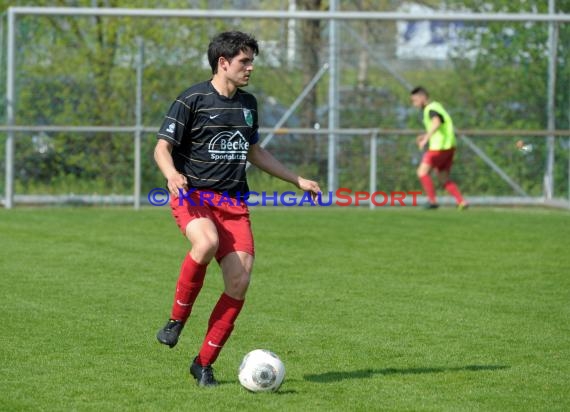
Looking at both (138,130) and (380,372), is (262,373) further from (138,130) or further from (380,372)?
(138,130)

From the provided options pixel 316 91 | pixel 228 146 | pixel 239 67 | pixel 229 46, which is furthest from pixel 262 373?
pixel 316 91

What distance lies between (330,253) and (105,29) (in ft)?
25.2

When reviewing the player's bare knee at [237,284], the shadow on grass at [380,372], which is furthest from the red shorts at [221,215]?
the shadow on grass at [380,372]

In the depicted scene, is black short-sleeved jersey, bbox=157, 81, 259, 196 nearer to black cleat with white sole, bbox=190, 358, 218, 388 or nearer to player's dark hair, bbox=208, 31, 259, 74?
player's dark hair, bbox=208, 31, 259, 74

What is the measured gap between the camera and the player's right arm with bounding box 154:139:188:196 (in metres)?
6.52

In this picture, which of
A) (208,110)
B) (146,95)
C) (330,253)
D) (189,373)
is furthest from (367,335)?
(146,95)

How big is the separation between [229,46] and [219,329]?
5.30ft

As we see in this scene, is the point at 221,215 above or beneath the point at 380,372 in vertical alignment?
above

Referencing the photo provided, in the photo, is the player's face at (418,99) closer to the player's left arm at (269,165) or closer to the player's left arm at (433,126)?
the player's left arm at (433,126)

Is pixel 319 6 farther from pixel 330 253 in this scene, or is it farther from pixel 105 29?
pixel 330 253

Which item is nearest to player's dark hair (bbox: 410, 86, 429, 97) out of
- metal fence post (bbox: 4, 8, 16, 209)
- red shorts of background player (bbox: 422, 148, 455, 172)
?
red shorts of background player (bbox: 422, 148, 455, 172)

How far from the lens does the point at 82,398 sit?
633 centimetres

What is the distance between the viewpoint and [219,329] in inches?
267

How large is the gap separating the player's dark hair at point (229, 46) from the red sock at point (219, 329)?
52.8 inches
